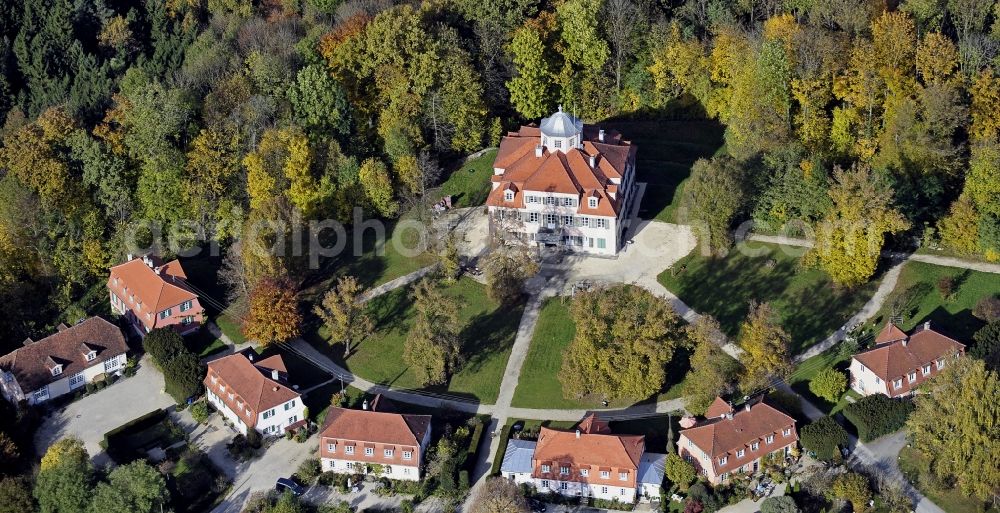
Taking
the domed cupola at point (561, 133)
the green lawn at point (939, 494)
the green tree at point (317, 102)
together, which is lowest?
the green lawn at point (939, 494)

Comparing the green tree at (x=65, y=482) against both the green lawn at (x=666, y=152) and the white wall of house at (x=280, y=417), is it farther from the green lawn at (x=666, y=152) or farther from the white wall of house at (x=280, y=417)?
the green lawn at (x=666, y=152)

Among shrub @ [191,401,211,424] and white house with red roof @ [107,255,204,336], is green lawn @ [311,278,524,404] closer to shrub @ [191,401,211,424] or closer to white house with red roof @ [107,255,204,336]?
shrub @ [191,401,211,424]

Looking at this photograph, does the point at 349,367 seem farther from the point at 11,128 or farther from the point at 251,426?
the point at 11,128

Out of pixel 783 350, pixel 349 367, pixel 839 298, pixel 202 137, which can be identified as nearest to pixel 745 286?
pixel 839 298

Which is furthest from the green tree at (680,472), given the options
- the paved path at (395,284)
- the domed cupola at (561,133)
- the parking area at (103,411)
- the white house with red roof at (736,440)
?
the parking area at (103,411)

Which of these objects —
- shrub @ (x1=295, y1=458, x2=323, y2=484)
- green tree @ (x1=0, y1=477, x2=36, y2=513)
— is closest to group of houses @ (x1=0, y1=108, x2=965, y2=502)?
shrub @ (x1=295, y1=458, x2=323, y2=484)
